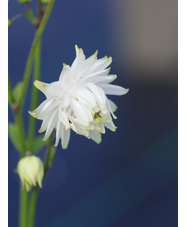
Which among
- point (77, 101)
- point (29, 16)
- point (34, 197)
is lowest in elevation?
point (34, 197)

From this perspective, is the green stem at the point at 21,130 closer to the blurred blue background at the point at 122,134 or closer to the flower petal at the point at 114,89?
the flower petal at the point at 114,89

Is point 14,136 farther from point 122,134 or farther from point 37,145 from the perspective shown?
point 122,134

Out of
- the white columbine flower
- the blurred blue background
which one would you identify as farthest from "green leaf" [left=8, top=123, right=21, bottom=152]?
the blurred blue background

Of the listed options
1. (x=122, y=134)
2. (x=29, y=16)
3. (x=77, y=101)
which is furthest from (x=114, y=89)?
(x=122, y=134)

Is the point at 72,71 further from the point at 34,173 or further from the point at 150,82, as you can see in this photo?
the point at 150,82
